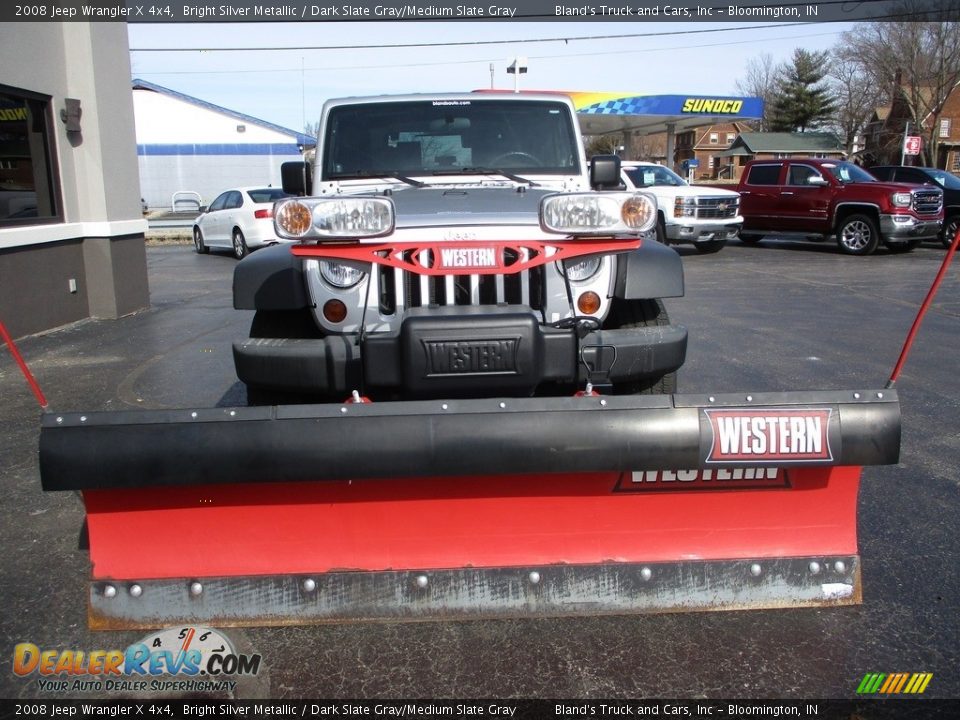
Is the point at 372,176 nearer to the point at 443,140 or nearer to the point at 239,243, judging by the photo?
the point at 443,140

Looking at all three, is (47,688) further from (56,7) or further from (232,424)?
(56,7)

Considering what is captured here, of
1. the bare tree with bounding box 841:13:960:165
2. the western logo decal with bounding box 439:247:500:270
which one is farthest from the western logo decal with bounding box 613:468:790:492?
the bare tree with bounding box 841:13:960:165

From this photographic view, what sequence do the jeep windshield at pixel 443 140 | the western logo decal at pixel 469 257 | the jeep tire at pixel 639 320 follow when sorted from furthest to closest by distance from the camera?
the jeep windshield at pixel 443 140, the jeep tire at pixel 639 320, the western logo decal at pixel 469 257

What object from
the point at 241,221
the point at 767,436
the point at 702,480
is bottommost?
the point at 702,480

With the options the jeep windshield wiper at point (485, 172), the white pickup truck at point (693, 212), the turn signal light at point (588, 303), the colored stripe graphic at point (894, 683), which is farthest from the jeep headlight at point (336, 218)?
the white pickup truck at point (693, 212)

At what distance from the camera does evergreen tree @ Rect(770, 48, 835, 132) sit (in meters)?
64.4

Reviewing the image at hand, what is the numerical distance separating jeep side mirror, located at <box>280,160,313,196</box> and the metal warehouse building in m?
36.7

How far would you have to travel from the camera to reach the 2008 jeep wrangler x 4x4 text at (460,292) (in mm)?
3029

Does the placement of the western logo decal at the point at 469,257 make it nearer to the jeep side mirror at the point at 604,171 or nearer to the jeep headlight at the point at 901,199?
the jeep side mirror at the point at 604,171

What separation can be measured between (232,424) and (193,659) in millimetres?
817

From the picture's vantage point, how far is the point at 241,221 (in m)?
16.7

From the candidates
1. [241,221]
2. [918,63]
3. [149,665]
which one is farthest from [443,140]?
[918,63]

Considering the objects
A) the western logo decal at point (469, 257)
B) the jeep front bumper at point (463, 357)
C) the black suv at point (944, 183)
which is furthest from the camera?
the black suv at point (944, 183)

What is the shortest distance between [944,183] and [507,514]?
17707 millimetres
